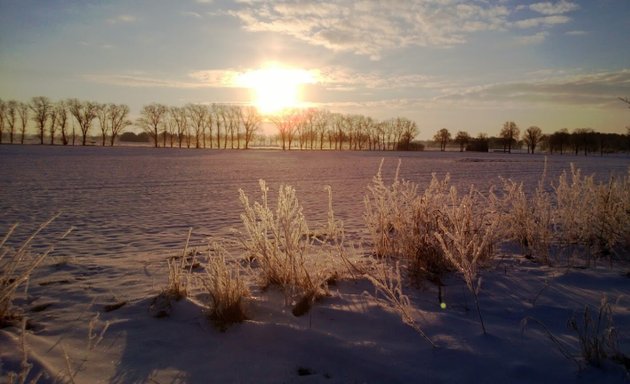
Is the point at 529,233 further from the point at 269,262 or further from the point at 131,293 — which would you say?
the point at 131,293

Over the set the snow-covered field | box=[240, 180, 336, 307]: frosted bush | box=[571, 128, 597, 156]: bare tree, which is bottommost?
A: the snow-covered field

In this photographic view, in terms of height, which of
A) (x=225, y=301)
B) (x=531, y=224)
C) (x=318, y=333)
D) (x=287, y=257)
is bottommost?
(x=318, y=333)

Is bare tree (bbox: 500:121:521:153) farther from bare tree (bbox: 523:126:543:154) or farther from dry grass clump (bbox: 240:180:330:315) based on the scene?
dry grass clump (bbox: 240:180:330:315)

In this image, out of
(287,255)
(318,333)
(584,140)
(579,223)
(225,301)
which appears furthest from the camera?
(584,140)

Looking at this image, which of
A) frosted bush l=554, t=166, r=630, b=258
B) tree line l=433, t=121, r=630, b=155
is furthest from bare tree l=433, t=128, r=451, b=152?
frosted bush l=554, t=166, r=630, b=258

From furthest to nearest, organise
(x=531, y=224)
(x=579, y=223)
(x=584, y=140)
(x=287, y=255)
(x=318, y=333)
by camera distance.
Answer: (x=584, y=140) < (x=579, y=223) < (x=531, y=224) < (x=287, y=255) < (x=318, y=333)

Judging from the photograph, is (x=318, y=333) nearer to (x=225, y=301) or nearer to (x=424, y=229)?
(x=225, y=301)

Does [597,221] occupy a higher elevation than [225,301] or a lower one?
higher

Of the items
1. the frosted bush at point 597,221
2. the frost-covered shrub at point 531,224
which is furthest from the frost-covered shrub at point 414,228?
the frosted bush at point 597,221

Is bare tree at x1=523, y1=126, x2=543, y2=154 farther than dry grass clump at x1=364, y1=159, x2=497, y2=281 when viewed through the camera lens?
Yes

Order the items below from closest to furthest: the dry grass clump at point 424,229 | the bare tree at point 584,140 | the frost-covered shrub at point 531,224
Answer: the dry grass clump at point 424,229
the frost-covered shrub at point 531,224
the bare tree at point 584,140

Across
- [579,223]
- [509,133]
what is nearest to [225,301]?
[579,223]

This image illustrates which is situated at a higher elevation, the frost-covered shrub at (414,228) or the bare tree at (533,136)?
the bare tree at (533,136)

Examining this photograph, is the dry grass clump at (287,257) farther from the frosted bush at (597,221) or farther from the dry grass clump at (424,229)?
the frosted bush at (597,221)
